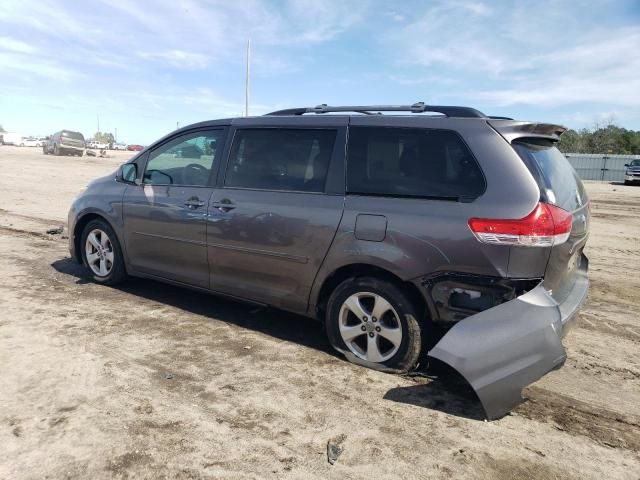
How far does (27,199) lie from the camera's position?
42.7ft

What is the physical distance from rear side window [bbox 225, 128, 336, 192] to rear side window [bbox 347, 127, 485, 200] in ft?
0.92

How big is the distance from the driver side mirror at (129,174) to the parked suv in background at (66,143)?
117ft

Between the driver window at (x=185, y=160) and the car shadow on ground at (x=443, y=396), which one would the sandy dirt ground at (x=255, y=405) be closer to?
the car shadow on ground at (x=443, y=396)

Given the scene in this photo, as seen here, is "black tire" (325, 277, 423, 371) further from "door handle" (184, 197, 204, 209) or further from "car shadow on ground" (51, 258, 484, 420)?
"door handle" (184, 197, 204, 209)

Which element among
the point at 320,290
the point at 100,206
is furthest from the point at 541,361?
the point at 100,206

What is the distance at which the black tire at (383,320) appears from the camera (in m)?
3.52

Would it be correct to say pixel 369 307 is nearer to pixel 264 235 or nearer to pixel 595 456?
pixel 264 235

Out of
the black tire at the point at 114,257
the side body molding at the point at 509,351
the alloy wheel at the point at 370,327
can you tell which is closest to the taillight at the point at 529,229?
the side body molding at the point at 509,351

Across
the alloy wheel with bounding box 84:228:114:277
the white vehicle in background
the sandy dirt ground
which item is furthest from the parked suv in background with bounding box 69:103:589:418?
the white vehicle in background

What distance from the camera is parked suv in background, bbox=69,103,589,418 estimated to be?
3.11 metres

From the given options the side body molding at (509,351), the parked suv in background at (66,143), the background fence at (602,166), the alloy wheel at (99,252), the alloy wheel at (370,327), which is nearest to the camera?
the side body molding at (509,351)

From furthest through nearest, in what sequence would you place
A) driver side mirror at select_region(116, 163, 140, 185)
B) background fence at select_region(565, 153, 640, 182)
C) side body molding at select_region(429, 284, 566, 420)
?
background fence at select_region(565, 153, 640, 182)
driver side mirror at select_region(116, 163, 140, 185)
side body molding at select_region(429, 284, 566, 420)

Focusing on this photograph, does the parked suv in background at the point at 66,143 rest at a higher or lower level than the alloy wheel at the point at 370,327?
higher

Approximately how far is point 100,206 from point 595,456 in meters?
5.00
